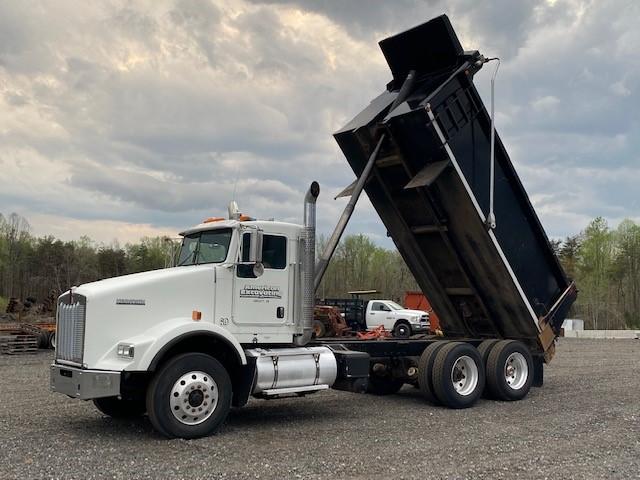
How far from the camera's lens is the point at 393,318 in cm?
2969

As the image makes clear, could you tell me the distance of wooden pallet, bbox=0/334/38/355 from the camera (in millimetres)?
20459

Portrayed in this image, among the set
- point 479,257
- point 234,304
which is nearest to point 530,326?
point 479,257

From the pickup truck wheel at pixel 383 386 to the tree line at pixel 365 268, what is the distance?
36087mm

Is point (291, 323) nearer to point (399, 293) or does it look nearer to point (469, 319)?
point (469, 319)

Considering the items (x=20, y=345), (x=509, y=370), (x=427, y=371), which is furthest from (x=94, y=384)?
(x=20, y=345)

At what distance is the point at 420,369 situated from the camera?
32.8 ft

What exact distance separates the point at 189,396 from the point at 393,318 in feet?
75.0

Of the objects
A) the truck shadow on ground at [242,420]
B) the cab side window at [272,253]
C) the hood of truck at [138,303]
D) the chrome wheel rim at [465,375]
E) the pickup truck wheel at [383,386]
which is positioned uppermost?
the cab side window at [272,253]

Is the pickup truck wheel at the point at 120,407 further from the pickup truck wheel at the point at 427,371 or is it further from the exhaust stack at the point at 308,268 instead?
the pickup truck wheel at the point at 427,371

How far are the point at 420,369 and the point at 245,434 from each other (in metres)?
3.30

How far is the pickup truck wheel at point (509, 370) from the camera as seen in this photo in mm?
10398

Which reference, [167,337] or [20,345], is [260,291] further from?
[20,345]

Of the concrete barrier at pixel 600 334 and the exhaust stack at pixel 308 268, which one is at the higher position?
the exhaust stack at pixel 308 268

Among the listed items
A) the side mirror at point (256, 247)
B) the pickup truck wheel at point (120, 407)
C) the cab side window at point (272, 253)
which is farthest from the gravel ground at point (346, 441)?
the side mirror at point (256, 247)
